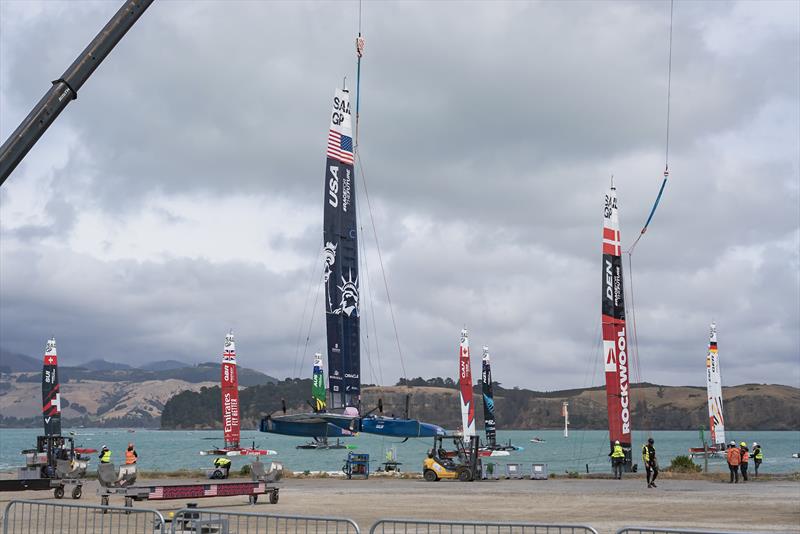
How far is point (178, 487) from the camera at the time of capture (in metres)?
24.1

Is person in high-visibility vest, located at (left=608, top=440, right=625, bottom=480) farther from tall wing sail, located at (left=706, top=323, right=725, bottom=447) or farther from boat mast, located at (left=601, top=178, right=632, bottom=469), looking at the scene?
tall wing sail, located at (left=706, top=323, right=725, bottom=447)

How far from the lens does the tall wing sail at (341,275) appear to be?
110 feet

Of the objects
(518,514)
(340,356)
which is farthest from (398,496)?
(518,514)

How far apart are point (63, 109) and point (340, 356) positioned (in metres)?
21.0

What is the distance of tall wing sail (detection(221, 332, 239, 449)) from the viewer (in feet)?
241

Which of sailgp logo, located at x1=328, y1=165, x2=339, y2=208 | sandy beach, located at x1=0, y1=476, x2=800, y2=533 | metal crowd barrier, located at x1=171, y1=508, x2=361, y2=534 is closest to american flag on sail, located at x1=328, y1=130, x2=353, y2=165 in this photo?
sailgp logo, located at x1=328, y1=165, x2=339, y2=208

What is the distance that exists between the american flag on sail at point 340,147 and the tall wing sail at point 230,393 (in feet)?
129

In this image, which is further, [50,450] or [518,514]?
[50,450]

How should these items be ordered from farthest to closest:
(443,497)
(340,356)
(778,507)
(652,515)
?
(340,356) → (443,497) → (778,507) → (652,515)

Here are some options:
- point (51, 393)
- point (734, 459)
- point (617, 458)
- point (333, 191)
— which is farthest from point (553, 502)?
point (51, 393)

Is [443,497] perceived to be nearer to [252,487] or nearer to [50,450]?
[252,487]

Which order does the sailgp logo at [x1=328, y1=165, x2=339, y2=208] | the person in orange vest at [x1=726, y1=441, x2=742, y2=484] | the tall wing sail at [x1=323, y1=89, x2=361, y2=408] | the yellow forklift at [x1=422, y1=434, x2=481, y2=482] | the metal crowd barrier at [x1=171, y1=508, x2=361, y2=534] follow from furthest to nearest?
the yellow forklift at [x1=422, y1=434, x2=481, y2=482]
the person in orange vest at [x1=726, y1=441, x2=742, y2=484]
the sailgp logo at [x1=328, y1=165, x2=339, y2=208]
the tall wing sail at [x1=323, y1=89, x2=361, y2=408]
the metal crowd barrier at [x1=171, y1=508, x2=361, y2=534]

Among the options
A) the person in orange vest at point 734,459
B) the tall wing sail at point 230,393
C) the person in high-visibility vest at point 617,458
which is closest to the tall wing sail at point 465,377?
the tall wing sail at point 230,393

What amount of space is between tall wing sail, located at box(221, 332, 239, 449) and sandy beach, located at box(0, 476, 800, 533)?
34.1m
